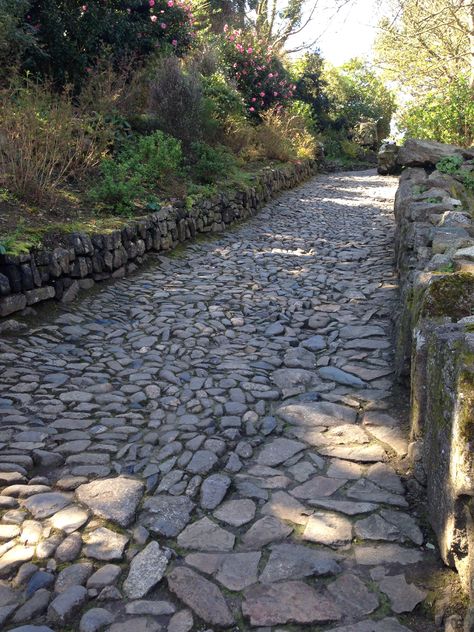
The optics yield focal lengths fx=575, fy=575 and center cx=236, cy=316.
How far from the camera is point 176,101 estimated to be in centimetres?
995

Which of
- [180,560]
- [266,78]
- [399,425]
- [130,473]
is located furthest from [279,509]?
[266,78]

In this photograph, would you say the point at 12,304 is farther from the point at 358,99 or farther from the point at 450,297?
the point at 358,99

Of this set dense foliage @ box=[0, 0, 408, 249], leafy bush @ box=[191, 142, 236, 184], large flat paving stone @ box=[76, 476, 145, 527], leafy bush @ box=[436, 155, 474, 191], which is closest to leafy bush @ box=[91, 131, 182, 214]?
dense foliage @ box=[0, 0, 408, 249]

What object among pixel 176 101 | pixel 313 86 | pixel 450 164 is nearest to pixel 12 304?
pixel 176 101

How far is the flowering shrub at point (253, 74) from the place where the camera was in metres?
15.7

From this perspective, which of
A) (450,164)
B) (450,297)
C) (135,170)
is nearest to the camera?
(450,297)

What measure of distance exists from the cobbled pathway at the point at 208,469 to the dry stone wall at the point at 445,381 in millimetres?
207

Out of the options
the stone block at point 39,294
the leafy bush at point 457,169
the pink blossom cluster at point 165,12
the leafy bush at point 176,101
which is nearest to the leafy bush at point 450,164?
the leafy bush at point 457,169

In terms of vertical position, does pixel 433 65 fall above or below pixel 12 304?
above

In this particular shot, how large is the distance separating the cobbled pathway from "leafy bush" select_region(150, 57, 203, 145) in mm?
4873

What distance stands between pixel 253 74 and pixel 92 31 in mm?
6119

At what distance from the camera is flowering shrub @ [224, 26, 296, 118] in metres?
15.7

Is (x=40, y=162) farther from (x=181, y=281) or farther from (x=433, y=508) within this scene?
(x=433, y=508)

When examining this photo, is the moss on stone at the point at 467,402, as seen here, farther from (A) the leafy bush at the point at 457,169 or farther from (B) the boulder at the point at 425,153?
(B) the boulder at the point at 425,153
